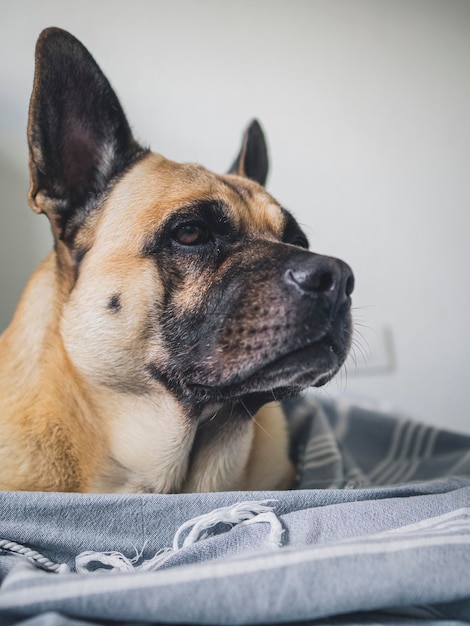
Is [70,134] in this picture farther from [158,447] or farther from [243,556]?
[243,556]

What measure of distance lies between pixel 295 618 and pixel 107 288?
22.8 inches


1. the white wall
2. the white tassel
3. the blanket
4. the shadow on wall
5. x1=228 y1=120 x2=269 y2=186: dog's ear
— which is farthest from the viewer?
the white wall

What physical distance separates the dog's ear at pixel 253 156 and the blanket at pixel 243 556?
736mm

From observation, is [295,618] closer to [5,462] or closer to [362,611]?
[362,611]

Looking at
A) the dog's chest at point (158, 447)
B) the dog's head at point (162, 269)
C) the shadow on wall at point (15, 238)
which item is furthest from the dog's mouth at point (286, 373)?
Result: the shadow on wall at point (15, 238)

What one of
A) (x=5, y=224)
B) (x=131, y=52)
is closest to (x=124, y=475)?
(x=5, y=224)

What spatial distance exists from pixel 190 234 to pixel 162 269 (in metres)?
0.08

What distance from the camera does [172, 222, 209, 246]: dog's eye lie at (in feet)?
2.93

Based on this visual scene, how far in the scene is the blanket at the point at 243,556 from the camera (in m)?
0.49

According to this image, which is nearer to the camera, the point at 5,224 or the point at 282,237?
the point at 282,237

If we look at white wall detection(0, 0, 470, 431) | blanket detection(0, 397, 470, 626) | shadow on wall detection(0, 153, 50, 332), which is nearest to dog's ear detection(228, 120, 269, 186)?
white wall detection(0, 0, 470, 431)

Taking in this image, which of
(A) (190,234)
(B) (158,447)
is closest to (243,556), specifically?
(B) (158,447)

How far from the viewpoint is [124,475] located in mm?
919

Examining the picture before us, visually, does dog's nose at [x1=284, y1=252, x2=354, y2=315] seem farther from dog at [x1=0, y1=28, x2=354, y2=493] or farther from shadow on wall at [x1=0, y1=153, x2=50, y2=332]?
shadow on wall at [x1=0, y1=153, x2=50, y2=332]
